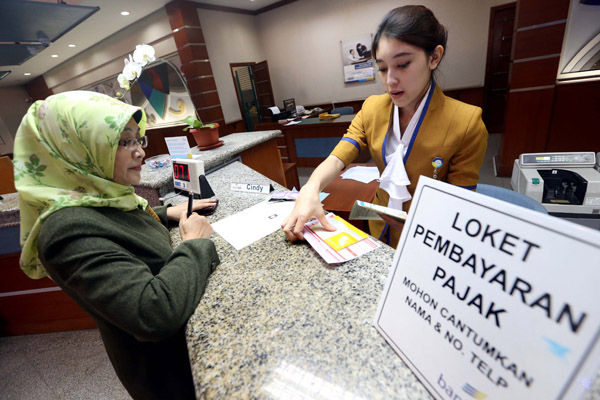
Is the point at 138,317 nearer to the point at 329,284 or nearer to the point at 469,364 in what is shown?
the point at 329,284

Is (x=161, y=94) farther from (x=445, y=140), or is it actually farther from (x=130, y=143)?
(x=445, y=140)

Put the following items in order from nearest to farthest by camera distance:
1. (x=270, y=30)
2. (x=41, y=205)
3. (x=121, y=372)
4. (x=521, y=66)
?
(x=41, y=205) < (x=121, y=372) < (x=521, y=66) < (x=270, y=30)

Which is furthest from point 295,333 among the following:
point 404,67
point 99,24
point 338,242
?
point 99,24

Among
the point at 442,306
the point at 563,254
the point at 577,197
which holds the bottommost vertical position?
the point at 577,197

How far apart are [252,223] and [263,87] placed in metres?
7.14

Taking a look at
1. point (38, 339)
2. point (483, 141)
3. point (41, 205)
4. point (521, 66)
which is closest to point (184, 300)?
point (41, 205)

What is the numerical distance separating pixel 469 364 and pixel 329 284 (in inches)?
13.7

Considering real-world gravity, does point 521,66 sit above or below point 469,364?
above

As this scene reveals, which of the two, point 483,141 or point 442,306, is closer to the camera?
point 442,306

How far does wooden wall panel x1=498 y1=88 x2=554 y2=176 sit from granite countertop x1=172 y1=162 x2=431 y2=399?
3.78 m

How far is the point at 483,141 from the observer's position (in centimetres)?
103

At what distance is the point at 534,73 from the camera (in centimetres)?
315

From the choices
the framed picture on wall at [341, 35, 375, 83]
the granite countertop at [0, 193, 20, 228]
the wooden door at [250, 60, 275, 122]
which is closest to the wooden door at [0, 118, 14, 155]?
the wooden door at [250, 60, 275, 122]

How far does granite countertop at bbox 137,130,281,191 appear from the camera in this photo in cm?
156
